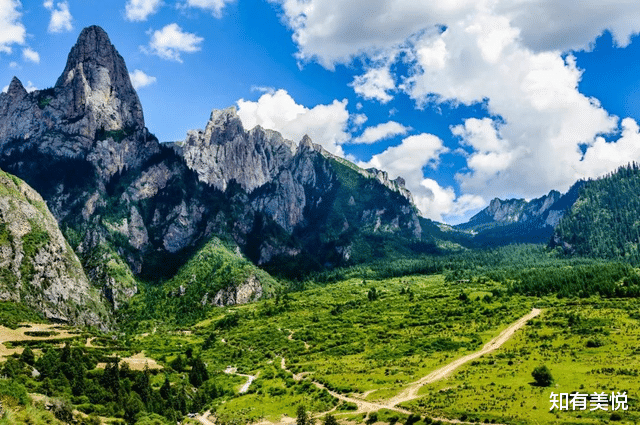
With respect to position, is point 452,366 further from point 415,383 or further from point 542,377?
point 542,377

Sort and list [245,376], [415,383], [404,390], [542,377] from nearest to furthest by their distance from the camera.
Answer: [542,377] → [404,390] → [415,383] → [245,376]

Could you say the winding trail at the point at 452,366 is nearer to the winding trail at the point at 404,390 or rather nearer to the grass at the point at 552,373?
the winding trail at the point at 404,390

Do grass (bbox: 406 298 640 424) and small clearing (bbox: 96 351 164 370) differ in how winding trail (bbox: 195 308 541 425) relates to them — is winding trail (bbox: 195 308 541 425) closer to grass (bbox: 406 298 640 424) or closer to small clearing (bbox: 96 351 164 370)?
grass (bbox: 406 298 640 424)

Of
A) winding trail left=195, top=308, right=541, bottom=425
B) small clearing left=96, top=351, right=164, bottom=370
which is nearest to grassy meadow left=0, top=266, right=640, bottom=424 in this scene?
winding trail left=195, top=308, right=541, bottom=425

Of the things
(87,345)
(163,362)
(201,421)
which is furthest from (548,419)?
(87,345)

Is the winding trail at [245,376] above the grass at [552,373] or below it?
below

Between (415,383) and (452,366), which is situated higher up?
(452,366)

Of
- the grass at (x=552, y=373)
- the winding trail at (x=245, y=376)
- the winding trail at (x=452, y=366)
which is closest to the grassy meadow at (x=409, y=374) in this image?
the grass at (x=552, y=373)

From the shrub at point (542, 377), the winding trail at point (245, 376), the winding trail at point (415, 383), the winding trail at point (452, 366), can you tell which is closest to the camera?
the winding trail at point (415, 383)

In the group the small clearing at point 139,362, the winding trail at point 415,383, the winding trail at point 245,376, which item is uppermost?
the winding trail at point 415,383

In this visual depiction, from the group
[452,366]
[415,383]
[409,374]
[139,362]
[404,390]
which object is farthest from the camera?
[139,362]

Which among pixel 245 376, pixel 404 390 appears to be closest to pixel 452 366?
pixel 404 390
